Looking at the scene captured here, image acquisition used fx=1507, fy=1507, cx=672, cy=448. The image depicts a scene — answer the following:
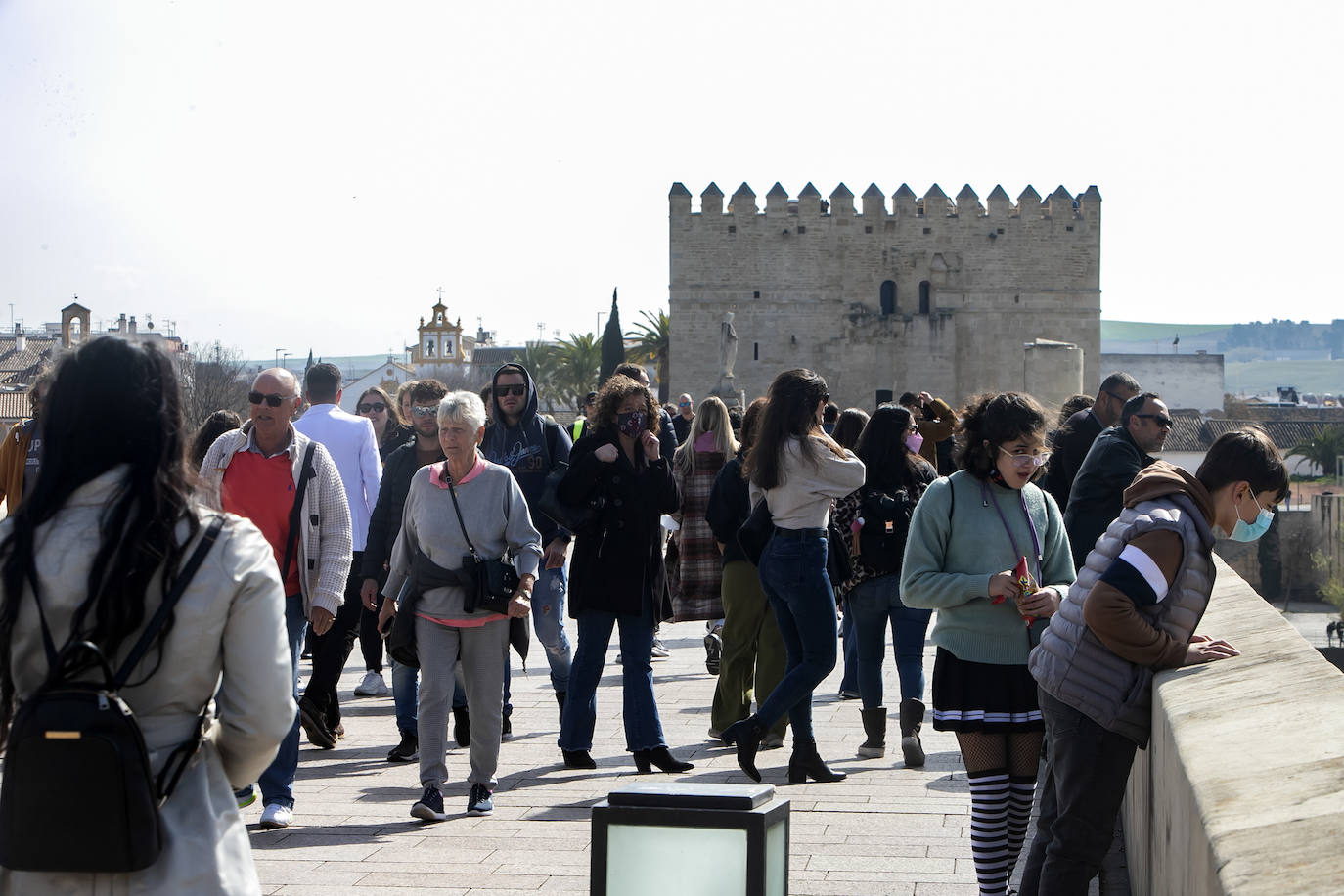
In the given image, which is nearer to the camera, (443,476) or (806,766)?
(443,476)

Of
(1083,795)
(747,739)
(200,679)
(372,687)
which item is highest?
(200,679)

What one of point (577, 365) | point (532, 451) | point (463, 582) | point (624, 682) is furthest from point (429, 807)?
point (577, 365)

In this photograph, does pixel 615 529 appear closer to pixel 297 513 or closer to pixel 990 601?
pixel 297 513

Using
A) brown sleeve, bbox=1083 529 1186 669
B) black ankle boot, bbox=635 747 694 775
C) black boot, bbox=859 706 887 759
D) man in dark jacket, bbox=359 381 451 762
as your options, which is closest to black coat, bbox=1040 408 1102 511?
black boot, bbox=859 706 887 759

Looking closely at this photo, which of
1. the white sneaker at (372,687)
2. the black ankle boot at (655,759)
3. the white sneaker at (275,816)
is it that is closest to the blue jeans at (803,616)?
the black ankle boot at (655,759)

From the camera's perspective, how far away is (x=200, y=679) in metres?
2.54

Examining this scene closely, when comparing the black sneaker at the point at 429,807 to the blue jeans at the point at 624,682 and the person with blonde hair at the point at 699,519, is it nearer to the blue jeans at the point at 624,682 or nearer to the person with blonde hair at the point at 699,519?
the blue jeans at the point at 624,682

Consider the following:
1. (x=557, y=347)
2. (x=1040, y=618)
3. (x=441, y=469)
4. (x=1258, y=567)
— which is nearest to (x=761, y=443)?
(x=441, y=469)

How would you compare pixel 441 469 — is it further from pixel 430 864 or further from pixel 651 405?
pixel 430 864

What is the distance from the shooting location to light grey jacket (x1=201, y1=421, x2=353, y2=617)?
222 inches

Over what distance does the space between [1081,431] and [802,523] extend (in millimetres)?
2513

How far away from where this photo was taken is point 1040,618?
14.8 ft

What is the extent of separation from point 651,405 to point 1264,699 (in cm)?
379

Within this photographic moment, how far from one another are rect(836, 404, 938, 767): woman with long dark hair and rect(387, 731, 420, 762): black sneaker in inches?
80.7
